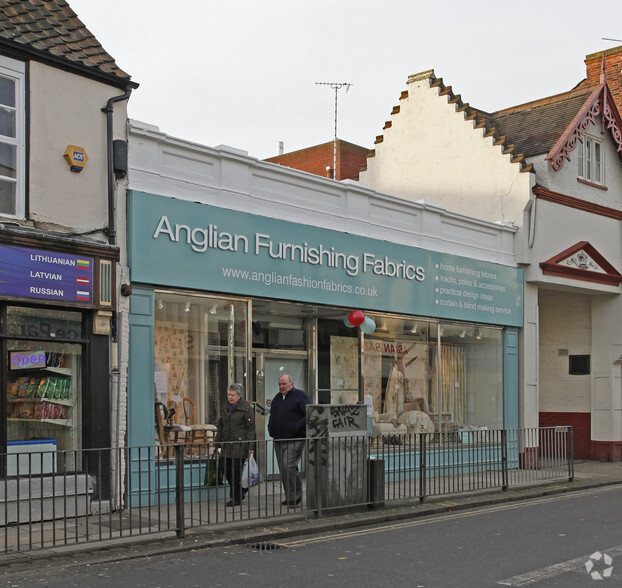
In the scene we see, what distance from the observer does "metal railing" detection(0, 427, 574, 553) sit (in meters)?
8.93

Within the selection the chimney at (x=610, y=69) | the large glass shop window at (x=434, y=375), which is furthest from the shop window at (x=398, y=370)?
the chimney at (x=610, y=69)

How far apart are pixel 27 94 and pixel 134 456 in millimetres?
4833

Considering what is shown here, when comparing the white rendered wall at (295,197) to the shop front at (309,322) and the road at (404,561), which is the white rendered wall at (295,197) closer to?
the shop front at (309,322)

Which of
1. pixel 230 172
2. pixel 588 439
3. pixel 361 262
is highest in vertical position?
pixel 230 172

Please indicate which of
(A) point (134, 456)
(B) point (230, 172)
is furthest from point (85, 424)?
(B) point (230, 172)

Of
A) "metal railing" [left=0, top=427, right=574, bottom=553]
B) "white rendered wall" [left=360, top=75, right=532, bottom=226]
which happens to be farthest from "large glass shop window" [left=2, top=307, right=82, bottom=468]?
"white rendered wall" [left=360, top=75, right=532, bottom=226]

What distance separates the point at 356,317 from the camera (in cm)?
1488

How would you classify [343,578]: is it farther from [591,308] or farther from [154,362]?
[591,308]

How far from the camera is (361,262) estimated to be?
51.1 feet

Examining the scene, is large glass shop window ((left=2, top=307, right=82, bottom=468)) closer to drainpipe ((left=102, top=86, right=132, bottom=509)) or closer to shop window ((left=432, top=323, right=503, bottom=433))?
drainpipe ((left=102, top=86, right=132, bottom=509))

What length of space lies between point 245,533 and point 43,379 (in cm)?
346

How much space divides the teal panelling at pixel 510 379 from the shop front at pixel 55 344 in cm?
1013

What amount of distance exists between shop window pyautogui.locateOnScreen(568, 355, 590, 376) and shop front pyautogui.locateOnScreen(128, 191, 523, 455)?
3643 mm

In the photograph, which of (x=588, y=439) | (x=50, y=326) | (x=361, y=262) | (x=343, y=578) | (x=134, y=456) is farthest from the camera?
(x=588, y=439)
